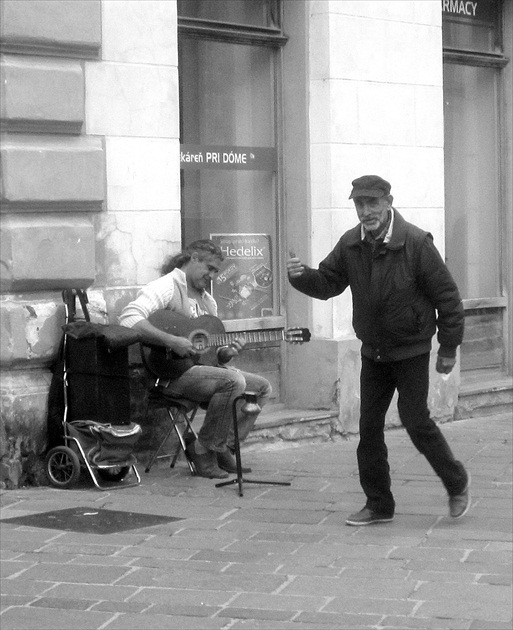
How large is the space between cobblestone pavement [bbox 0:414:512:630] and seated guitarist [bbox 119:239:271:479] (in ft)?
0.69

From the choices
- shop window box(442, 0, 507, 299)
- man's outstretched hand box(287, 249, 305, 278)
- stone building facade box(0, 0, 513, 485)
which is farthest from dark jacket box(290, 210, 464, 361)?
shop window box(442, 0, 507, 299)

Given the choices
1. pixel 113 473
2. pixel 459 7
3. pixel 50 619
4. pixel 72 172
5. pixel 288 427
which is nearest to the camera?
pixel 50 619

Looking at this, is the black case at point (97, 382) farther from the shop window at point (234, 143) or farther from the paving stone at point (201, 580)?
the paving stone at point (201, 580)

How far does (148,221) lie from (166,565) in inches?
119

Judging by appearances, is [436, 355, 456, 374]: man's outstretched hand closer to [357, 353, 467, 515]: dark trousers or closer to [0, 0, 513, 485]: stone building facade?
[357, 353, 467, 515]: dark trousers

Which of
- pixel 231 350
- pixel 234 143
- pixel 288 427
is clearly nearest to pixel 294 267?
pixel 231 350

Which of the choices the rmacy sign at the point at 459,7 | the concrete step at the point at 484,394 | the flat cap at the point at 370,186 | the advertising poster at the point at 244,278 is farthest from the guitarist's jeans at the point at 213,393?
the rmacy sign at the point at 459,7

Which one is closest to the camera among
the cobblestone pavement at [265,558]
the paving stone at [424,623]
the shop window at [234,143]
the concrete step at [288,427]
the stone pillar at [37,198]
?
the paving stone at [424,623]

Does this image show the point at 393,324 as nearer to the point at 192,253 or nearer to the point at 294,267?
the point at 294,267

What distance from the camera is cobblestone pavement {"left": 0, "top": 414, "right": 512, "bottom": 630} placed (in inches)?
199

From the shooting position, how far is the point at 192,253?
8.08 m

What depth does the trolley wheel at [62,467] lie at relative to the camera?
7523mm

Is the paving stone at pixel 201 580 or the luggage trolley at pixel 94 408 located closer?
the paving stone at pixel 201 580

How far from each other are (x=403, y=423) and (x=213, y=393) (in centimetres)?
154
